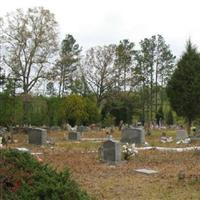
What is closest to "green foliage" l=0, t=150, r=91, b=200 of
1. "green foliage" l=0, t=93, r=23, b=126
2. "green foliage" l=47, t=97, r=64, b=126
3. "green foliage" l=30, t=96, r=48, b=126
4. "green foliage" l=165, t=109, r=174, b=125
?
"green foliage" l=0, t=93, r=23, b=126

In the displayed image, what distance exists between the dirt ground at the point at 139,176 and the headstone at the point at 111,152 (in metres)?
0.23

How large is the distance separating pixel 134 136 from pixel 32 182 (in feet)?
61.0

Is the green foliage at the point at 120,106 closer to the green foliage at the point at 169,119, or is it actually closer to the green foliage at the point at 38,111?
the green foliage at the point at 169,119

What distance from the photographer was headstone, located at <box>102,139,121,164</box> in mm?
15727

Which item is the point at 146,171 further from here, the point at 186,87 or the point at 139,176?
the point at 186,87

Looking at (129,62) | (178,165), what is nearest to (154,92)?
(129,62)

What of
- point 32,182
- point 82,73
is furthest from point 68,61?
point 32,182

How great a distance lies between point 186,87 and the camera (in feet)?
108

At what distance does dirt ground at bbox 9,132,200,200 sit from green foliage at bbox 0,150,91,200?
302 cm

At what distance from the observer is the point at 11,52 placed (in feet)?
144

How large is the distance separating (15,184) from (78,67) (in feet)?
170

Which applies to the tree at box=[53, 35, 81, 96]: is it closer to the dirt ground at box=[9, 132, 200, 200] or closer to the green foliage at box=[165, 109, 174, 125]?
the green foliage at box=[165, 109, 174, 125]

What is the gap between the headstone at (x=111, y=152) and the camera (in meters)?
15.7

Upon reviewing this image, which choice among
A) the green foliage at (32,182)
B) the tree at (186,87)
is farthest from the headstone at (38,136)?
the green foliage at (32,182)
